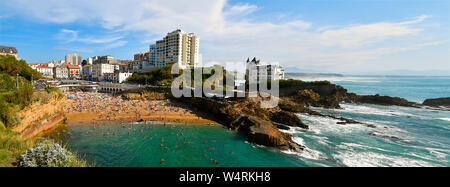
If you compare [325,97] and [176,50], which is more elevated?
[176,50]

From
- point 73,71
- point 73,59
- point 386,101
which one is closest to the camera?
point 386,101

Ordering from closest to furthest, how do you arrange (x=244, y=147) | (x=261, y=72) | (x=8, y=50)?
(x=244, y=147)
(x=8, y=50)
(x=261, y=72)

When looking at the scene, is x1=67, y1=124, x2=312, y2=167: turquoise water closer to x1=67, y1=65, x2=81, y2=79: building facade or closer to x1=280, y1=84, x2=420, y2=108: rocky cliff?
x1=280, y1=84, x2=420, y2=108: rocky cliff

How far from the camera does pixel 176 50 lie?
225 ft

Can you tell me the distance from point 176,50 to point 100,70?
4153 cm

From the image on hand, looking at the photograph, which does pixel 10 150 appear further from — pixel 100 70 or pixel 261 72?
pixel 100 70

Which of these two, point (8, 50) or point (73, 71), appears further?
point (73, 71)

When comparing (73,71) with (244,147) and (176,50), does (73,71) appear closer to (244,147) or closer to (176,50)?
(176,50)

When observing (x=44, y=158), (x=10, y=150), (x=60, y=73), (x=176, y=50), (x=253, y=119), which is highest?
(x=176, y=50)

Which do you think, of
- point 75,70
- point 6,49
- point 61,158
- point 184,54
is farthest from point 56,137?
point 75,70

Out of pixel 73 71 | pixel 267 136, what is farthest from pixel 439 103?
pixel 73 71
